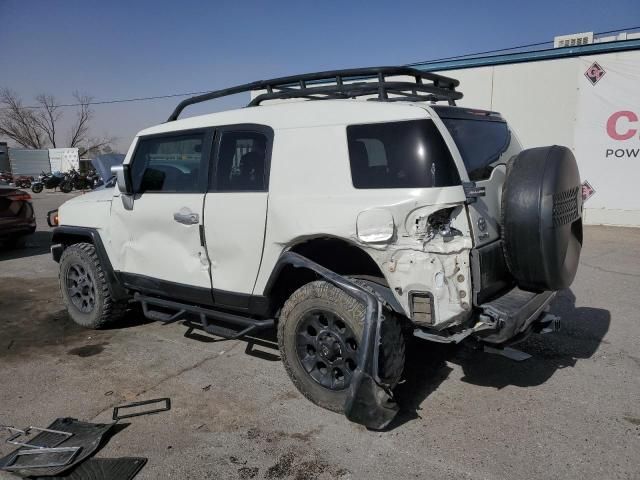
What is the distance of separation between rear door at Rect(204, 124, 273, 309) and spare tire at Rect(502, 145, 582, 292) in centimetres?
164

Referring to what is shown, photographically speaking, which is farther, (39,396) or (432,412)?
(39,396)

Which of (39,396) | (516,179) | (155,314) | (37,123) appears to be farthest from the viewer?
(37,123)

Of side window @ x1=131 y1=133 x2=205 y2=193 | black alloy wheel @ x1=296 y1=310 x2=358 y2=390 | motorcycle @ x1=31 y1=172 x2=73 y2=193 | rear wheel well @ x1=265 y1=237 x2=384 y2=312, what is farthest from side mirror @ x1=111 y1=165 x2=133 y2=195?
motorcycle @ x1=31 y1=172 x2=73 y2=193

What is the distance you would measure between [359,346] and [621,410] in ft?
6.10

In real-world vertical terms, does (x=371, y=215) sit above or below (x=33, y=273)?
above

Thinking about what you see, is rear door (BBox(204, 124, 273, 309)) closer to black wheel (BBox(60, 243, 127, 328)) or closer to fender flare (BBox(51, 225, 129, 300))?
fender flare (BBox(51, 225, 129, 300))

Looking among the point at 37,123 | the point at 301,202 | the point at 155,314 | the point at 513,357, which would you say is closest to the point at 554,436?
the point at 513,357

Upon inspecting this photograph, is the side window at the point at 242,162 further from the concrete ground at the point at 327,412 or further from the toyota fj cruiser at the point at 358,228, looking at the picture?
the concrete ground at the point at 327,412

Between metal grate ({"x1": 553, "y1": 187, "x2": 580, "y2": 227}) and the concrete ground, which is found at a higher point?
metal grate ({"x1": 553, "y1": 187, "x2": 580, "y2": 227})

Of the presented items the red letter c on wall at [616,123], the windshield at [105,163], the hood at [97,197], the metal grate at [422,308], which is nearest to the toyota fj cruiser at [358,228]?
→ the metal grate at [422,308]

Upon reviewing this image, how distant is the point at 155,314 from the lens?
4.32m

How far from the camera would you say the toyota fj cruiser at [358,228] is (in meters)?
2.80

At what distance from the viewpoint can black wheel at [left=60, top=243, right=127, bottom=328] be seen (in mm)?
4707

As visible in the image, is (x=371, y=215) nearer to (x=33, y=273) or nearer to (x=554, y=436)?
(x=554, y=436)
